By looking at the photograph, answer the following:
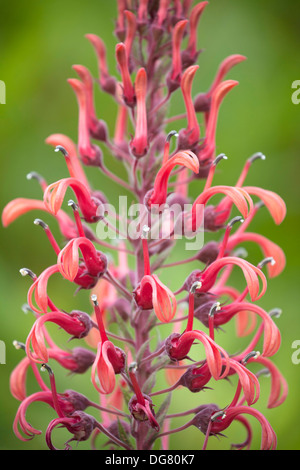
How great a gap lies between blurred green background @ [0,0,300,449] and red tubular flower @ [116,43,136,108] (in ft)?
3.03

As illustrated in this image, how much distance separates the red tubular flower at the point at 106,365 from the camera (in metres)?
2.10

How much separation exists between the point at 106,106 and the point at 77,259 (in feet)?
5.59

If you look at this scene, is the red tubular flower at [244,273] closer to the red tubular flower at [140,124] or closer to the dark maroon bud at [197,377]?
the dark maroon bud at [197,377]

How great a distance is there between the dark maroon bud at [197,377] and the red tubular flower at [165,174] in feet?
1.90

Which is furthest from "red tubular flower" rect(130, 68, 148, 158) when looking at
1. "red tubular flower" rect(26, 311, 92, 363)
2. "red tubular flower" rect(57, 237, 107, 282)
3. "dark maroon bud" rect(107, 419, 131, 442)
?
"dark maroon bud" rect(107, 419, 131, 442)

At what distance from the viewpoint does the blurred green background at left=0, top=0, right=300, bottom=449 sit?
129 inches

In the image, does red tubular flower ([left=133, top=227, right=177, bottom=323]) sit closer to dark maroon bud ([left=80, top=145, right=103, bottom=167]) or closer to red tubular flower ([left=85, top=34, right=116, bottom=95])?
dark maroon bud ([left=80, top=145, right=103, bottom=167])

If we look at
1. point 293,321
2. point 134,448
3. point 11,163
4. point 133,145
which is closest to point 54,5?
point 11,163

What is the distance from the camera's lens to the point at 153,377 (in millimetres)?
2340

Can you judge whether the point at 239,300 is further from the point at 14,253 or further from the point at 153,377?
the point at 14,253

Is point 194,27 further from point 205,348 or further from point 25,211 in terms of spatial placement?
point 205,348
